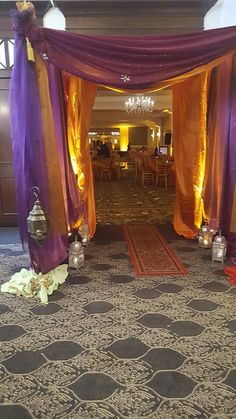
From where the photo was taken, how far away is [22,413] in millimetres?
1693

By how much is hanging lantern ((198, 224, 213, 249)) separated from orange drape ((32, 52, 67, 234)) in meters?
1.86

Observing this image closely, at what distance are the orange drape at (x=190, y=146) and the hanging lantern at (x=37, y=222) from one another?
2.50 meters

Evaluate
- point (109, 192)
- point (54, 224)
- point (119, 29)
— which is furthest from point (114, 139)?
point (54, 224)

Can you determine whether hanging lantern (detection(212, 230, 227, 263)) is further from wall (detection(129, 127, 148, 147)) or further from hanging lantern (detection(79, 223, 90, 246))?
wall (detection(129, 127, 148, 147))

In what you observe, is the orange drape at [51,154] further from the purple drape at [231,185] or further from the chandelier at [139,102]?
the chandelier at [139,102]

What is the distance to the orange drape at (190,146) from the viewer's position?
14.9 feet

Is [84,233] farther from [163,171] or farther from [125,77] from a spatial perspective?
[163,171]

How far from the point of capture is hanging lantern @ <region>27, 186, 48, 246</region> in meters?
2.98

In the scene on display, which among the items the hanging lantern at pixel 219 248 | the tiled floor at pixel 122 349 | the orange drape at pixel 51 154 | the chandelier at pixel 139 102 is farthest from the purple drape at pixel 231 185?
the chandelier at pixel 139 102

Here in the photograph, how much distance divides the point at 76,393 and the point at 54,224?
179 cm

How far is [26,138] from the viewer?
2.98 meters

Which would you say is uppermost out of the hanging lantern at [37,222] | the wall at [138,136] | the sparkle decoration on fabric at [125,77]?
the wall at [138,136]

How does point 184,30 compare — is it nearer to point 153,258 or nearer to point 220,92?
point 220,92

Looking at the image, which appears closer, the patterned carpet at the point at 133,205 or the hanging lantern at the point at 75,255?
the hanging lantern at the point at 75,255
